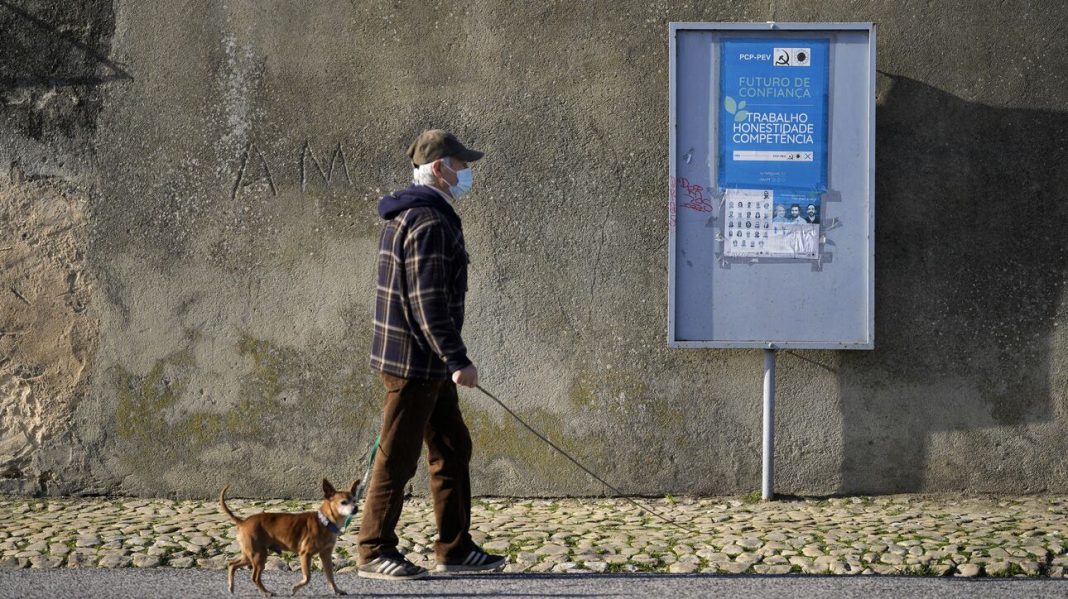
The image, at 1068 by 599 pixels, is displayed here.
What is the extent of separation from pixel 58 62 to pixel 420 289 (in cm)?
320

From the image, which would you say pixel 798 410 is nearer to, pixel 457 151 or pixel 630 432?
pixel 630 432

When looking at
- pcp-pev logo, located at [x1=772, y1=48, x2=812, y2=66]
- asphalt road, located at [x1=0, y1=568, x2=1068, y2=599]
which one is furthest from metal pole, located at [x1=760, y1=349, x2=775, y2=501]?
pcp-pev logo, located at [x1=772, y1=48, x2=812, y2=66]

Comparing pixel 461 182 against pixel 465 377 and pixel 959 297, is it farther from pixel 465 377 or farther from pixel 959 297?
pixel 959 297

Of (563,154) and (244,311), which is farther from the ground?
(563,154)

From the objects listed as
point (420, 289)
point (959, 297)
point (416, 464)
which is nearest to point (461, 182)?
point (420, 289)

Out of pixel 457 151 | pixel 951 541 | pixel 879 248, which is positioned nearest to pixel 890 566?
pixel 951 541

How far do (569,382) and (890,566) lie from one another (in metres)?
2.14

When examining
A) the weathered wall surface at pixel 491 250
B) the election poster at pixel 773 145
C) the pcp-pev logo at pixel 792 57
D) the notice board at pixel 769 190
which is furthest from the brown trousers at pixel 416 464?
the pcp-pev logo at pixel 792 57

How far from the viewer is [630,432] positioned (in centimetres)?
663

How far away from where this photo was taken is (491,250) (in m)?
6.65

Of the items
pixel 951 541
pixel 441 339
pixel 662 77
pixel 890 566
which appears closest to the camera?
pixel 441 339

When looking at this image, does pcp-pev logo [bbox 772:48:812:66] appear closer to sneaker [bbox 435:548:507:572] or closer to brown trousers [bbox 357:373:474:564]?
brown trousers [bbox 357:373:474:564]

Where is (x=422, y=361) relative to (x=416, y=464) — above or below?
above

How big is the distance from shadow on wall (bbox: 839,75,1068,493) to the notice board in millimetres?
271
